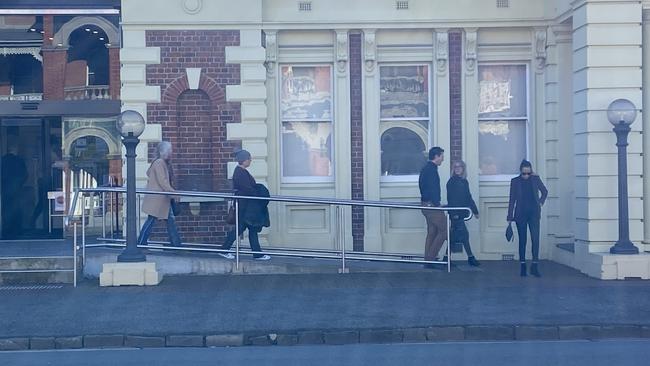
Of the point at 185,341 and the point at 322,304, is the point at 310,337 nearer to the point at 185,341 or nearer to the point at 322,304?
the point at 185,341

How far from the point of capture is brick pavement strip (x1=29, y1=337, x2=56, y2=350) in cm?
1083

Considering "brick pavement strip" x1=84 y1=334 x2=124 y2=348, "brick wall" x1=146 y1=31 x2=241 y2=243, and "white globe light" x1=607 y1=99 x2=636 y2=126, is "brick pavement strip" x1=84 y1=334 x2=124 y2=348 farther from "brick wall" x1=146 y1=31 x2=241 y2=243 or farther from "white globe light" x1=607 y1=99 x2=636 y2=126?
"white globe light" x1=607 y1=99 x2=636 y2=126

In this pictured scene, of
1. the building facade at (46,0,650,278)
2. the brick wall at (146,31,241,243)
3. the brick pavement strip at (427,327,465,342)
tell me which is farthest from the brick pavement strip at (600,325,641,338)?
the brick wall at (146,31,241,243)

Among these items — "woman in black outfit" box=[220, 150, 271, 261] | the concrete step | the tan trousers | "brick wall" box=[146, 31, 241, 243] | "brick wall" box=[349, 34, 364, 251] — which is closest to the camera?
the concrete step

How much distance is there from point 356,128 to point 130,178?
4.52m

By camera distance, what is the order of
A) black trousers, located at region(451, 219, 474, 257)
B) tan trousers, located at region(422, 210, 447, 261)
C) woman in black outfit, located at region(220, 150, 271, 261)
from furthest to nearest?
1. black trousers, located at region(451, 219, 474, 257)
2. tan trousers, located at region(422, 210, 447, 261)
3. woman in black outfit, located at region(220, 150, 271, 261)

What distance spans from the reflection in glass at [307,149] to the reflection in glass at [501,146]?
2733mm


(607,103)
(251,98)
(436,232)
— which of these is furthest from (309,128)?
(607,103)

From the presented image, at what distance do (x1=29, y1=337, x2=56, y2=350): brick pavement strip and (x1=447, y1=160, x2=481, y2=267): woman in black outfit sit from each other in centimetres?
727

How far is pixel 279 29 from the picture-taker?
55.9 feet

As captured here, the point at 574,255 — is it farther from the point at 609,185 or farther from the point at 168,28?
the point at 168,28

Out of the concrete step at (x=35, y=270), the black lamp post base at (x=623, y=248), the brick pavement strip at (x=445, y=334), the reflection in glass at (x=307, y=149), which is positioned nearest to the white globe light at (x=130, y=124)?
the concrete step at (x=35, y=270)

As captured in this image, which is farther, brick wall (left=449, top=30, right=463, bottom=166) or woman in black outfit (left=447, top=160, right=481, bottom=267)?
brick wall (left=449, top=30, right=463, bottom=166)

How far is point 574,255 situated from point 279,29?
625 cm
